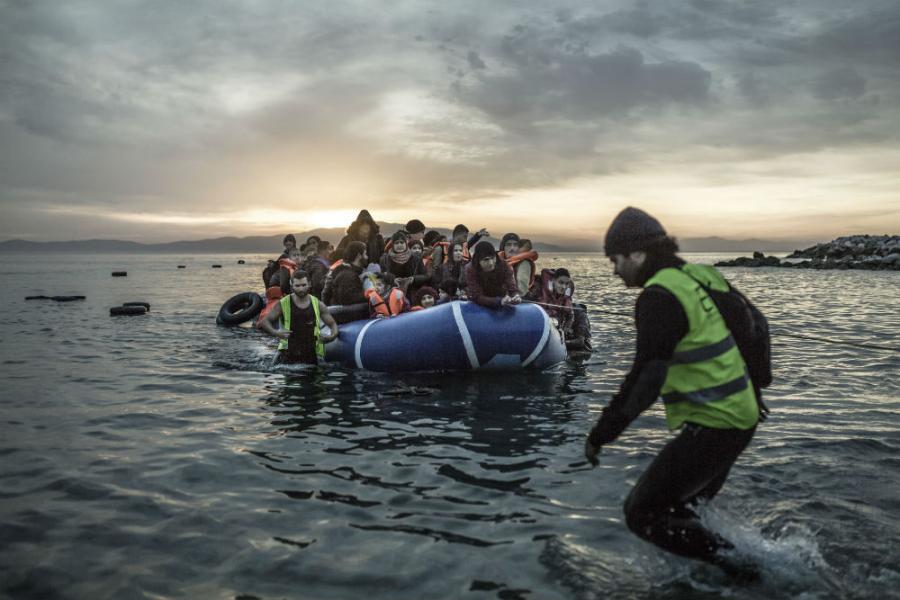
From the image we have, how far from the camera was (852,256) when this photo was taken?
64000 mm

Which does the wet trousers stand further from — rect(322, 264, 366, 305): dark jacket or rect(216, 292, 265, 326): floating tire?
rect(216, 292, 265, 326): floating tire

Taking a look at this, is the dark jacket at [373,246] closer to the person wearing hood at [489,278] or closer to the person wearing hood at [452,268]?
the person wearing hood at [452,268]

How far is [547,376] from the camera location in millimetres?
10484

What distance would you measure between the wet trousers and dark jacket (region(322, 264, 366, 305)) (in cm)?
873

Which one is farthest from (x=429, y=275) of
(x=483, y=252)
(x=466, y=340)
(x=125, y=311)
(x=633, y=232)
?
(x=125, y=311)

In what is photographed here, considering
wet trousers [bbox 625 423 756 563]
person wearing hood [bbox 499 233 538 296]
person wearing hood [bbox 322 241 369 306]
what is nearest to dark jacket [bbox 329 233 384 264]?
person wearing hood [bbox 322 241 369 306]

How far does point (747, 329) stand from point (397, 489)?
324cm

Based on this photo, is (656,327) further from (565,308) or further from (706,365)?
(565,308)

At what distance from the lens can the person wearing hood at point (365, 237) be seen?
12.9m

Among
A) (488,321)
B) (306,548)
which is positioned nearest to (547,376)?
(488,321)

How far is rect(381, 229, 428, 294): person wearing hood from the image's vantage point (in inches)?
515

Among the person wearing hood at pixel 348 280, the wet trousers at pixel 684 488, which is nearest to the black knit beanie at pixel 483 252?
the person wearing hood at pixel 348 280

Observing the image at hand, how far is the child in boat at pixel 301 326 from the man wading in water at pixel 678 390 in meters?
7.26

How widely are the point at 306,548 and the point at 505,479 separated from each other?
200 cm
